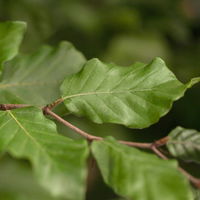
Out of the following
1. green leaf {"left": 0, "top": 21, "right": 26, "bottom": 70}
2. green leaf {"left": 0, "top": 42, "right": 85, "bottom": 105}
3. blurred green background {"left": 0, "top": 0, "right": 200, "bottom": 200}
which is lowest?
blurred green background {"left": 0, "top": 0, "right": 200, "bottom": 200}

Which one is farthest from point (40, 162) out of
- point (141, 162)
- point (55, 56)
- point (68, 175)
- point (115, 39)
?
point (115, 39)

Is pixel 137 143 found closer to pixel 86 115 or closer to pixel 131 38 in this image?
pixel 86 115

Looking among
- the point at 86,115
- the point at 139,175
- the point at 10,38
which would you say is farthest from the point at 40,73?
the point at 139,175

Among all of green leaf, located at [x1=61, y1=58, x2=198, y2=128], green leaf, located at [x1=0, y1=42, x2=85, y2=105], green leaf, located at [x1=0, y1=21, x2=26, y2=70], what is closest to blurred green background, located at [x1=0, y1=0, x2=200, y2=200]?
green leaf, located at [x1=0, y1=42, x2=85, y2=105]

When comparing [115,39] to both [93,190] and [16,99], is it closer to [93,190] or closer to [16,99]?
[93,190]

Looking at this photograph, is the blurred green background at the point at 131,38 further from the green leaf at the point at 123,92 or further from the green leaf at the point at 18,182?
the green leaf at the point at 123,92

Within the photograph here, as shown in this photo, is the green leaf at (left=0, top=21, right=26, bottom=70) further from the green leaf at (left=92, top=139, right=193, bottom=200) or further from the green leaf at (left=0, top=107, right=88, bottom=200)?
the green leaf at (left=92, top=139, right=193, bottom=200)
